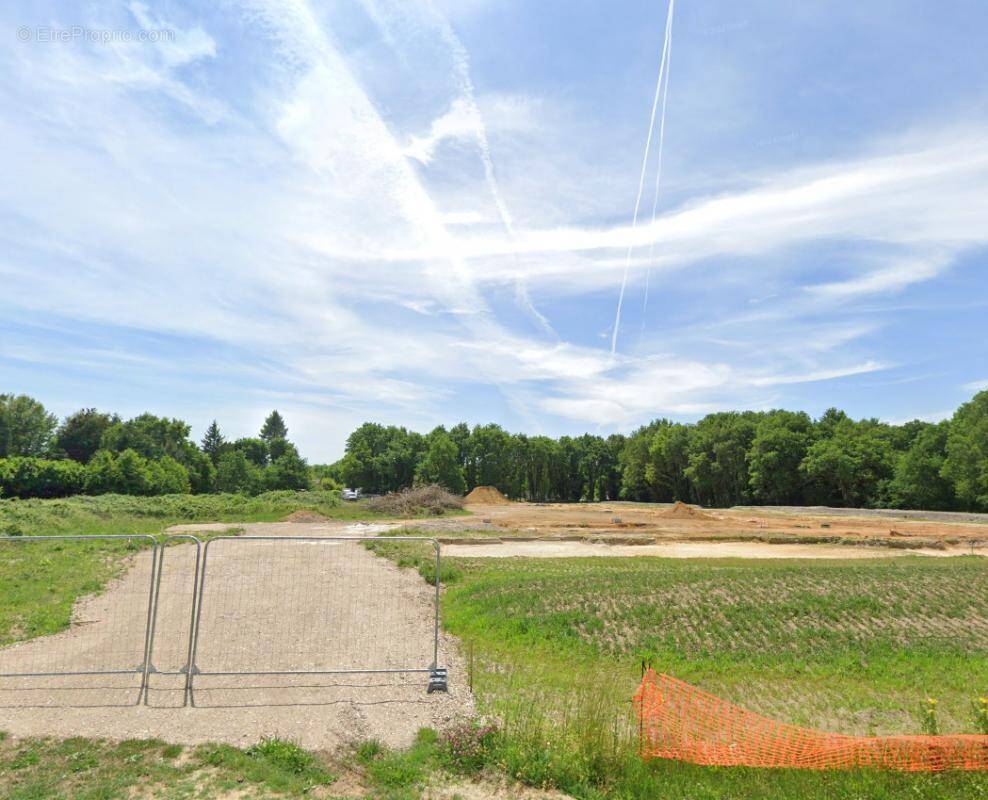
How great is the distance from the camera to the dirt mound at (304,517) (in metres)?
51.4

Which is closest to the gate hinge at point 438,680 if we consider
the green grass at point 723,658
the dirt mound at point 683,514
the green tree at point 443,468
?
the green grass at point 723,658

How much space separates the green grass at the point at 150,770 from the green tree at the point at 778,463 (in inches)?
3686

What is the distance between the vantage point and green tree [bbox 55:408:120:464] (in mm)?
99981

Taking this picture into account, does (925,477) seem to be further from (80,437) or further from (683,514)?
(80,437)

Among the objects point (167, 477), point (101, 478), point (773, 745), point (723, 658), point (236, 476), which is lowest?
point (723, 658)

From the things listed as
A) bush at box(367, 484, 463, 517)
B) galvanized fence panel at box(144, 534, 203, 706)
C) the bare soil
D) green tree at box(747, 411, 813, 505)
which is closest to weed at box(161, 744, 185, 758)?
galvanized fence panel at box(144, 534, 203, 706)

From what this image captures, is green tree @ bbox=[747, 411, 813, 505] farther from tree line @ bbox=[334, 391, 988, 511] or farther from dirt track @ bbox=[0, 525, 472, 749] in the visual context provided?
dirt track @ bbox=[0, 525, 472, 749]

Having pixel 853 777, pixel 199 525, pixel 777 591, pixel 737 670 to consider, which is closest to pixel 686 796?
pixel 853 777

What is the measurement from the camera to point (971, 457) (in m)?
63.9

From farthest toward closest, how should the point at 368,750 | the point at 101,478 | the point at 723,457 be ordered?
1. the point at 723,457
2. the point at 101,478
3. the point at 368,750

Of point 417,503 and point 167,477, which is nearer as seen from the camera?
point 417,503

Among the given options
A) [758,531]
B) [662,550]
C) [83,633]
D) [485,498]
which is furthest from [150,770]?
[485,498]

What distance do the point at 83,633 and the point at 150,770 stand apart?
7.65 m

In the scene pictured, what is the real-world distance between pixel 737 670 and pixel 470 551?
72.6ft
